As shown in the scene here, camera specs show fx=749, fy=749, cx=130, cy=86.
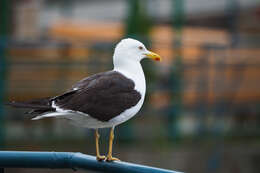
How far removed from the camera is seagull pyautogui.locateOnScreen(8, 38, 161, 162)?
370cm

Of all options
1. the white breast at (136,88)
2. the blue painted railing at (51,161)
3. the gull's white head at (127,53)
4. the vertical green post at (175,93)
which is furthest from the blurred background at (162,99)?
the blue painted railing at (51,161)

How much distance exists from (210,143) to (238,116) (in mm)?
1437

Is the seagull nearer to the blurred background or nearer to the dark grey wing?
the dark grey wing

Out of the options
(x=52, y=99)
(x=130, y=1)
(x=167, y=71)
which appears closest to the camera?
(x=52, y=99)

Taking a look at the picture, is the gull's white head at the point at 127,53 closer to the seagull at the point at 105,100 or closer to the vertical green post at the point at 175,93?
the seagull at the point at 105,100

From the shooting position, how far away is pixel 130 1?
11117 mm

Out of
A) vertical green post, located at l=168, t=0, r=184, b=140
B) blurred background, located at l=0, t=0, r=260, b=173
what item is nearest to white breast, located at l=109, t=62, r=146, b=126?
blurred background, located at l=0, t=0, r=260, b=173

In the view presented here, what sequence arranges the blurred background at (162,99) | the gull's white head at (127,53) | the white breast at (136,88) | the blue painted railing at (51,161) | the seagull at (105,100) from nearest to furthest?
the blue painted railing at (51,161), the seagull at (105,100), the white breast at (136,88), the gull's white head at (127,53), the blurred background at (162,99)

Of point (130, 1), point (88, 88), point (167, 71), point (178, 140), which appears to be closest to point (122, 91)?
point (88, 88)

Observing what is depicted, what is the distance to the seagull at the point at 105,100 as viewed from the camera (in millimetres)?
3703

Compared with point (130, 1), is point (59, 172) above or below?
below

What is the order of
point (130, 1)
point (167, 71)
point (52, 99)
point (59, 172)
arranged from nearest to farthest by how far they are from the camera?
1. point (52, 99)
2. point (59, 172)
3. point (167, 71)
4. point (130, 1)

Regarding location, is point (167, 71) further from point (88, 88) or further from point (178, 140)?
point (88, 88)

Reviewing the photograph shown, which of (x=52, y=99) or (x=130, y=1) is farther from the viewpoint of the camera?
(x=130, y=1)
